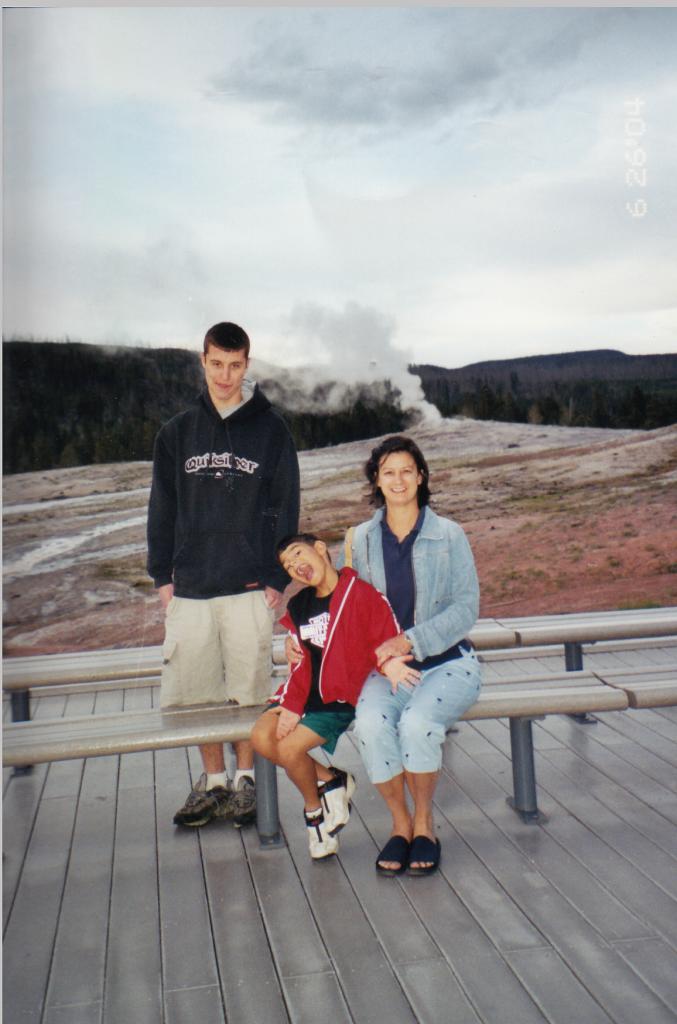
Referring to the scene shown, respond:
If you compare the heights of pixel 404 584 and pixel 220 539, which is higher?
pixel 220 539

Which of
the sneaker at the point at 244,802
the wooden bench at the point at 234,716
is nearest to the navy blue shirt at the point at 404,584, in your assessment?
the wooden bench at the point at 234,716

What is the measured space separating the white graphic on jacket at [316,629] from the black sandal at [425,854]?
0.53 metres

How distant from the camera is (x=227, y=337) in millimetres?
2547

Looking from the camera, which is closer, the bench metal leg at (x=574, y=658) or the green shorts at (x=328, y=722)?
the green shorts at (x=328, y=722)

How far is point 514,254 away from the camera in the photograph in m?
3.80

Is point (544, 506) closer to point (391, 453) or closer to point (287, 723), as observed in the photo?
point (391, 453)

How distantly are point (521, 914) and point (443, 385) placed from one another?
2.36m

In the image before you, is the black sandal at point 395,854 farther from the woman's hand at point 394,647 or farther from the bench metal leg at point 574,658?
the bench metal leg at point 574,658

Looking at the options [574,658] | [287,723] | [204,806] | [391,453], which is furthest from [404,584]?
[574,658]

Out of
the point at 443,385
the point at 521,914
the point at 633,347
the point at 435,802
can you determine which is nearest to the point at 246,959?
the point at 521,914

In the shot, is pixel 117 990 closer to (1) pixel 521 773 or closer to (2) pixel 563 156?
(1) pixel 521 773

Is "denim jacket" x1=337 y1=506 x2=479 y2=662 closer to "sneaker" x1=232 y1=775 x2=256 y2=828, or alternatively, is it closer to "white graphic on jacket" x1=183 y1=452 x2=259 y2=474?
"white graphic on jacket" x1=183 y1=452 x2=259 y2=474

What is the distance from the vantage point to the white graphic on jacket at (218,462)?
2.63 meters
